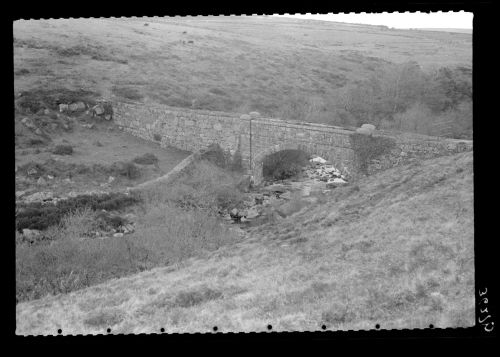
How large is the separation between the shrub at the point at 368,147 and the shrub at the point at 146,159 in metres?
5.07

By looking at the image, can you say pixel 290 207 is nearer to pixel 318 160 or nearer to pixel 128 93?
pixel 318 160

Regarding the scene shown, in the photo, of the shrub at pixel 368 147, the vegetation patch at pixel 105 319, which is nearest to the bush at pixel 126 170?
the shrub at pixel 368 147

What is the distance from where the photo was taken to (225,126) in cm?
1418

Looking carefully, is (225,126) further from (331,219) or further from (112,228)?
(331,219)

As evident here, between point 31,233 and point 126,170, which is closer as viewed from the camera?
point 31,233

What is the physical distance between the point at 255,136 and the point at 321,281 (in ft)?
27.1

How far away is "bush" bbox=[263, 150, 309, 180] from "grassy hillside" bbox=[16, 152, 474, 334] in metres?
4.00

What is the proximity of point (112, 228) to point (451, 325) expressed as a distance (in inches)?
260

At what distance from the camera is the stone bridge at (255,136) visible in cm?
1081

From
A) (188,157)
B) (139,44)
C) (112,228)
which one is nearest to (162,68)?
(139,44)

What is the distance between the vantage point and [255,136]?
13.6m

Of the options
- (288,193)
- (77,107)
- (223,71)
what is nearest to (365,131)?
(288,193)

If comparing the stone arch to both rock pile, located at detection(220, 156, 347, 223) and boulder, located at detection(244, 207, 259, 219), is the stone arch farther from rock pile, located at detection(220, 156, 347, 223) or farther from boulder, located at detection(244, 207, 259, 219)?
boulder, located at detection(244, 207, 259, 219)

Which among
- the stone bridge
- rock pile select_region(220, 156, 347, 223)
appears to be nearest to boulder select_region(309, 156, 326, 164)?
rock pile select_region(220, 156, 347, 223)
